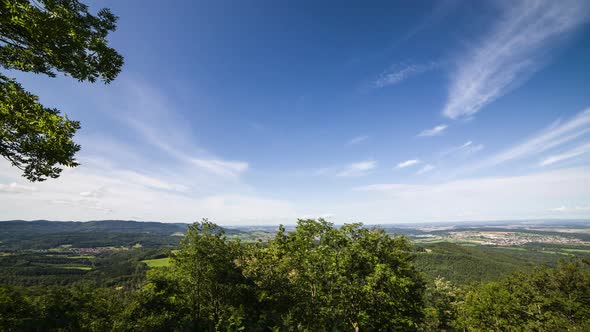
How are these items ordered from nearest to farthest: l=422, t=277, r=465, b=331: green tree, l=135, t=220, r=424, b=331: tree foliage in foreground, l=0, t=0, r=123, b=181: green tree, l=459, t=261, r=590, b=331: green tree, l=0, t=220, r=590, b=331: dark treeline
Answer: l=0, t=0, r=123, b=181: green tree, l=0, t=220, r=590, b=331: dark treeline, l=135, t=220, r=424, b=331: tree foliage in foreground, l=459, t=261, r=590, b=331: green tree, l=422, t=277, r=465, b=331: green tree

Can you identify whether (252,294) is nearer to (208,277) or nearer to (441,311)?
(208,277)

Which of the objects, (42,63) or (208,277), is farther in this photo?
(208,277)

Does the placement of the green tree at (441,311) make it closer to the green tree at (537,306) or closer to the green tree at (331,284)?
the green tree at (537,306)

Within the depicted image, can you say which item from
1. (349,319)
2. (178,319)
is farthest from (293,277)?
(178,319)

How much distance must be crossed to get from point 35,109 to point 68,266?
258114 mm

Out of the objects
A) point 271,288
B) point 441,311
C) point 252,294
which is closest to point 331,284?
point 271,288

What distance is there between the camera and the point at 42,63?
888 centimetres

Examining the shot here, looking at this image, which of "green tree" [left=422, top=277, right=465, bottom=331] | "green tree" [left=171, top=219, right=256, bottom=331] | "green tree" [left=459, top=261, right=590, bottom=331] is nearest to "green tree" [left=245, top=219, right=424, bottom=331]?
"green tree" [left=171, top=219, right=256, bottom=331]

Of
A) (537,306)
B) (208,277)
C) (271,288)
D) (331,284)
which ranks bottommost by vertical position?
(537,306)

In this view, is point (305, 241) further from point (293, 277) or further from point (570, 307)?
point (570, 307)

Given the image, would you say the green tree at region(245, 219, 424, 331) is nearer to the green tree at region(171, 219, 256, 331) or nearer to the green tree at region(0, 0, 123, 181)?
the green tree at region(171, 219, 256, 331)

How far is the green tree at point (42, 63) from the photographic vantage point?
784 cm

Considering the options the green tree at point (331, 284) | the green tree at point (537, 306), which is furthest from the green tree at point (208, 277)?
the green tree at point (537, 306)

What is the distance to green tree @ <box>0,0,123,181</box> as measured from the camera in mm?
7840
